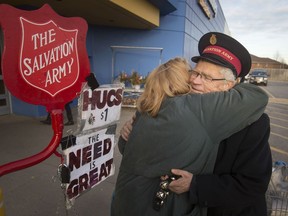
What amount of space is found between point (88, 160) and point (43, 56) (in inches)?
32.2

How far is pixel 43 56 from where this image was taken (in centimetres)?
128

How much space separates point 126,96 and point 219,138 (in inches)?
339

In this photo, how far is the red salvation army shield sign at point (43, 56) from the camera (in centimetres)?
113

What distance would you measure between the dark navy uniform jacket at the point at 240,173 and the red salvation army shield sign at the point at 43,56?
0.85 meters

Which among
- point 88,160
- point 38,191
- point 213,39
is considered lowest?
point 38,191

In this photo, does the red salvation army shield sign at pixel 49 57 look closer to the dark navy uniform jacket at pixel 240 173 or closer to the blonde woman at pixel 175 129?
the blonde woman at pixel 175 129

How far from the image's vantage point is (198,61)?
156 cm

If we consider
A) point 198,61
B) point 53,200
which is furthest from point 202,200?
point 53,200

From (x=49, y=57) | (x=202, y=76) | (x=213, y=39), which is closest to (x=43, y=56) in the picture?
(x=49, y=57)

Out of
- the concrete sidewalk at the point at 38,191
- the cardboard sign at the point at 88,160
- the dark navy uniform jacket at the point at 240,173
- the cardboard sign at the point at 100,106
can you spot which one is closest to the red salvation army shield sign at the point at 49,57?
the cardboard sign at the point at 100,106

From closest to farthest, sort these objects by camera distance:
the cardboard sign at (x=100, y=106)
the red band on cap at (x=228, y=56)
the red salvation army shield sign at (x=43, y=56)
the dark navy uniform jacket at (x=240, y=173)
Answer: the red salvation army shield sign at (x=43, y=56) < the dark navy uniform jacket at (x=240, y=173) < the red band on cap at (x=228, y=56) < the cardboard sign at (x=100, y=106)

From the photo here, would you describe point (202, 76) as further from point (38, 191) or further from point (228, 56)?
point (38, 191)

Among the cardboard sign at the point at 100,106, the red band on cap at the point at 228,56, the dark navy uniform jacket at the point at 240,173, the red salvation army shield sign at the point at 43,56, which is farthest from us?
the cardboard sign at the point at 100,106

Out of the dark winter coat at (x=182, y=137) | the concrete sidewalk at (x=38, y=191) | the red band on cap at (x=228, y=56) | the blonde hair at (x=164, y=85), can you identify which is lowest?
the concrete sidewalk at (x=38, y=191)
